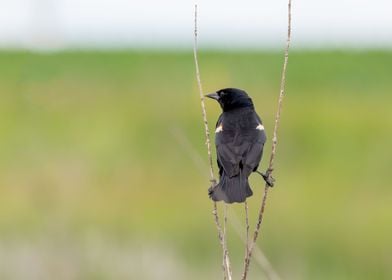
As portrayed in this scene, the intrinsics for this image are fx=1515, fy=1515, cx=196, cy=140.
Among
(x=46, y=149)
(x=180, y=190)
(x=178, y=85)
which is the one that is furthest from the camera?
(x=178, y=85)

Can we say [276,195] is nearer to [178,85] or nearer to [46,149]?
[46,149]

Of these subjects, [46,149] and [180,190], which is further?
[46,149]

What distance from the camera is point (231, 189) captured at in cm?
539

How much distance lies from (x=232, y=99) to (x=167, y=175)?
6.73 metres

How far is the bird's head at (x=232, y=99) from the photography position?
19.5 feet

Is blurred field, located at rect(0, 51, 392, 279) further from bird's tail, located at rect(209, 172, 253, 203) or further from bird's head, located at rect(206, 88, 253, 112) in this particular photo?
bird's tail, located at rect(209, 172, 253, 203)

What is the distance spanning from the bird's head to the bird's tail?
1.47 ft

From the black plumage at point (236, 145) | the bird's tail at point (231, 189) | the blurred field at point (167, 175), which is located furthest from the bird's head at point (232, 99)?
the blurred field at point (167, 175)

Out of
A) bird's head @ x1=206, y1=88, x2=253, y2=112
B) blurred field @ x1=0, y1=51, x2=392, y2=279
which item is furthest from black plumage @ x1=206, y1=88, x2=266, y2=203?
blurred field @ x1=0, y1=51, x2=392, y2=279

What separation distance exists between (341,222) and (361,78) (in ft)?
22.3

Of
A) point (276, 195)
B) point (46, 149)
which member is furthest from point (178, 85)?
point (276, 195)

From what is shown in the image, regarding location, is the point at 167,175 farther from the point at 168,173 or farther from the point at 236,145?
the point at 236,145

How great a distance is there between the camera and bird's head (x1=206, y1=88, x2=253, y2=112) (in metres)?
5.93

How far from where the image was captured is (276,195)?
12.0 metres
